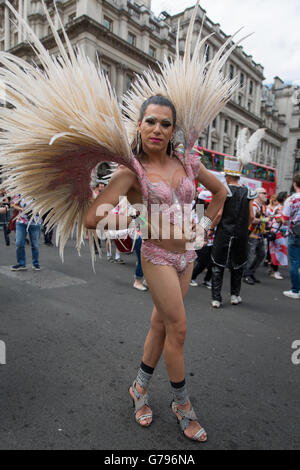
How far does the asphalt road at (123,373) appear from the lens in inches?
71.7

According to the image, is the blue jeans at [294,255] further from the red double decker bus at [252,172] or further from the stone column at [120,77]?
the stone column at [120,77]

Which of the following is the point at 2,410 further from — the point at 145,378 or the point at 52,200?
the point at 52,200

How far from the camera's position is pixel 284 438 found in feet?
6.13

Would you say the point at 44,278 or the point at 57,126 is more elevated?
the point at 57,126

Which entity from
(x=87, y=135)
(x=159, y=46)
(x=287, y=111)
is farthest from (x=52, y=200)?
(x=287, y=111)

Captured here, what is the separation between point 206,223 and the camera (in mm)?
2125

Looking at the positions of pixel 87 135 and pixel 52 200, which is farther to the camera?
pixel 52 200

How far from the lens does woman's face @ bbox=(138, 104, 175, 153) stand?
1715 mm

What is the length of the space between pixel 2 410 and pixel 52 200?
55.3 inches

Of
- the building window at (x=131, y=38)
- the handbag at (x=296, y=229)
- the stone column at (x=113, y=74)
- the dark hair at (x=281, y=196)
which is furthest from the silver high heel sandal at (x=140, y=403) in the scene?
the building window at (x=131, y=38)

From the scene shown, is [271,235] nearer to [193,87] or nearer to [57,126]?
[193,87]

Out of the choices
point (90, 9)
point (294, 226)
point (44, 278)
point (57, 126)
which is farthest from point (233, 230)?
point (90, 9)

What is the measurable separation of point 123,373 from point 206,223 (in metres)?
1.41

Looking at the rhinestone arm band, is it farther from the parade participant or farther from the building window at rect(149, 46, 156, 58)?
the building window at rect(149, 46, 156, 58)
